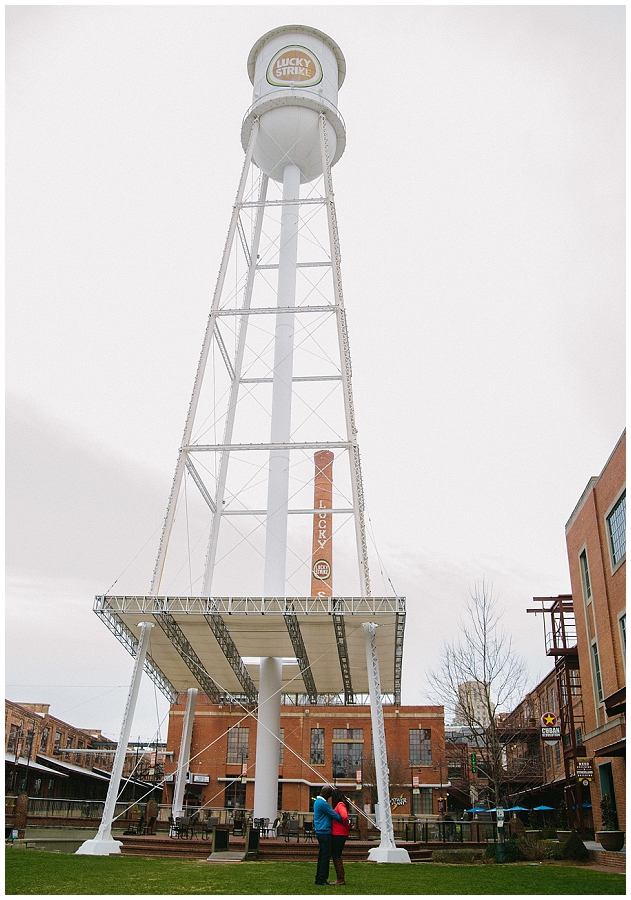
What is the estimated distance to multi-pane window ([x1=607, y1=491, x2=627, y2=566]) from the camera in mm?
22484

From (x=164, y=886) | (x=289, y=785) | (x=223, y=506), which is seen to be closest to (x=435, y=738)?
(x=289, y=785)

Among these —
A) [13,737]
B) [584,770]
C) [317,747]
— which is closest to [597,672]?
[584,770]

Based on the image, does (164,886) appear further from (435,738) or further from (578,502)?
(435,738)

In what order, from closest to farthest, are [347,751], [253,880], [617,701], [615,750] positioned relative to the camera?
1. [253,880]
2. [617,701]
3. [615,750]
4. [347,751]

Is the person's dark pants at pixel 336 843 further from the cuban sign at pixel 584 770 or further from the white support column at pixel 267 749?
the cuban sign at pixel 584 770

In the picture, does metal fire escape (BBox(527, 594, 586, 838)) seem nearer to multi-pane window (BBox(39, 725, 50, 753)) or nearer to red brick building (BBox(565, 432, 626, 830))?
red brick building (BBox(565, 432, 626, 830))

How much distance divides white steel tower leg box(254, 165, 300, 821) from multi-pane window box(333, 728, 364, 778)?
77.2ft

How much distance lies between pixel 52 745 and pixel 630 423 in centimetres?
5810

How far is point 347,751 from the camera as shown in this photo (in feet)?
156

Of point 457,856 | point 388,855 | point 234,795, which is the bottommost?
point 457,856

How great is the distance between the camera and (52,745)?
189 ft

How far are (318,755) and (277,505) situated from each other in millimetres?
26818

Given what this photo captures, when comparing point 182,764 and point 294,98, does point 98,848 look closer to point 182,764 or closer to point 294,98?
point 182,764

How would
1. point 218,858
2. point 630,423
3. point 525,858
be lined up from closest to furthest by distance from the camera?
point 630,423 → point 218,858 → point 525,858
